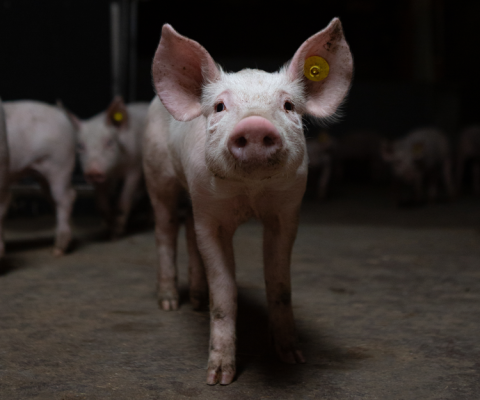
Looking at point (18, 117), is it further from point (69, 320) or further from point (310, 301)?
point (310, 301)

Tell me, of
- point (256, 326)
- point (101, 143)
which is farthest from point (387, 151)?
point (256, 326)

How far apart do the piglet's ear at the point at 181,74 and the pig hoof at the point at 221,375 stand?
114 cm

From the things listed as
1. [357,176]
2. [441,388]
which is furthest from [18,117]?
[357,176]

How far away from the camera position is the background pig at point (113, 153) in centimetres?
563

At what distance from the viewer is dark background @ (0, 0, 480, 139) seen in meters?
11.1

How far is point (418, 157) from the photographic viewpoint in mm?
8742

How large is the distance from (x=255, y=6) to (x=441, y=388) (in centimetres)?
1365

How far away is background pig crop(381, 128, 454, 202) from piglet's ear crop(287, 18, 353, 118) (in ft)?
21.5

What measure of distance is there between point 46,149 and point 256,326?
2924 mm

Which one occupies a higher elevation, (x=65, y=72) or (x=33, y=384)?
(x=65, y=72)

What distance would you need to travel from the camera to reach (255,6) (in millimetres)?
14484

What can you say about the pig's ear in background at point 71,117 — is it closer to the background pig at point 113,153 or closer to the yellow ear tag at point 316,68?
the background pig at point 113,153

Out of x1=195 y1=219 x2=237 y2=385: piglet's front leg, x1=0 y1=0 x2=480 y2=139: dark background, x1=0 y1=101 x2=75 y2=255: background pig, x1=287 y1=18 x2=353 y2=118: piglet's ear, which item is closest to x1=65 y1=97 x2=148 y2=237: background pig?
x1=0 y1=101 x2=75 y2=255: background pig

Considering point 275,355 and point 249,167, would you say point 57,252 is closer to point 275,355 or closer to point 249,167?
point 275,355
